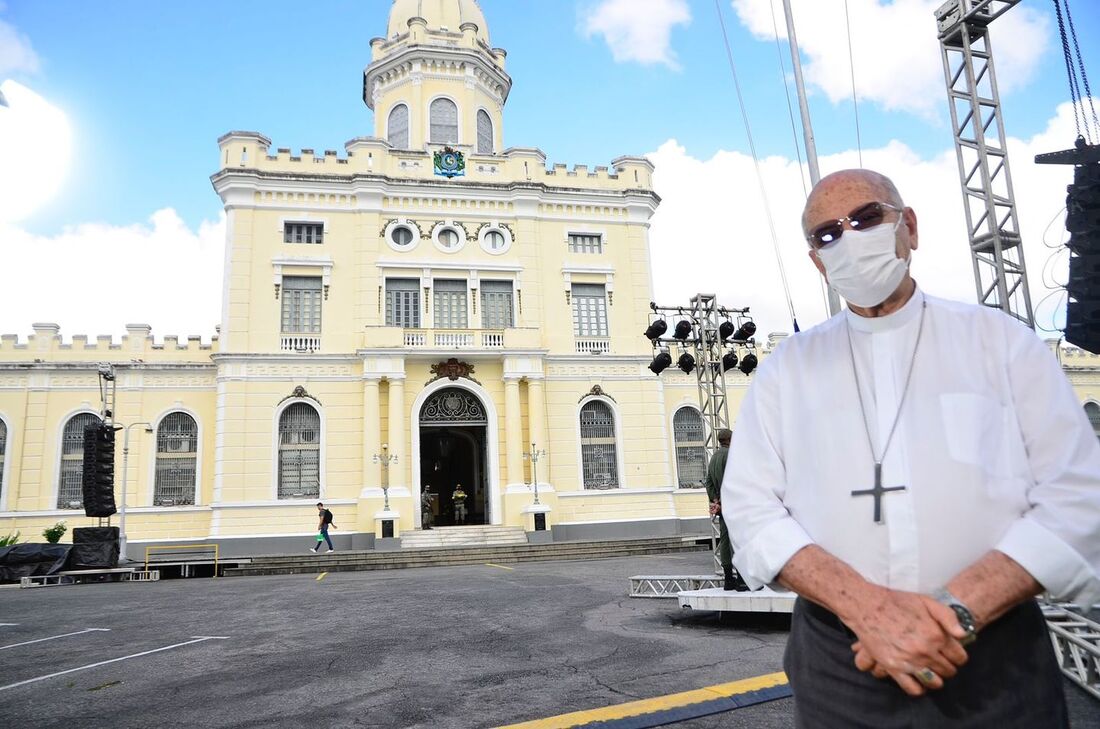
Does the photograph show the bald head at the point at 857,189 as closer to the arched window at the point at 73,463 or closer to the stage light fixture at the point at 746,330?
the stage light fixture at the point at 746,330

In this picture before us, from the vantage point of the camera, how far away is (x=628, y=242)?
79.5 ft

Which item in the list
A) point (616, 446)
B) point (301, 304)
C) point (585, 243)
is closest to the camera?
point (301, 304)

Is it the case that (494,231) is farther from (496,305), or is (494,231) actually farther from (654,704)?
(654,704)

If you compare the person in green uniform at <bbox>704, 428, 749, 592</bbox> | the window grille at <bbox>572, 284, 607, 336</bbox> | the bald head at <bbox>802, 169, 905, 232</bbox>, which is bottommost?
the person in green uniform at <bbox>704, 428, 749, 592</bbox>

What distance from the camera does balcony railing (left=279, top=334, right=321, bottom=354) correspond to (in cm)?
2114

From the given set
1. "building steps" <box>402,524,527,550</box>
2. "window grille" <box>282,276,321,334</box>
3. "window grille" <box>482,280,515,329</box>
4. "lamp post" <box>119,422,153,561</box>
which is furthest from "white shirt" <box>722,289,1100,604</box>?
"window grille" <box>282,276,321,334</box>

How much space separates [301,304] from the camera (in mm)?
21594

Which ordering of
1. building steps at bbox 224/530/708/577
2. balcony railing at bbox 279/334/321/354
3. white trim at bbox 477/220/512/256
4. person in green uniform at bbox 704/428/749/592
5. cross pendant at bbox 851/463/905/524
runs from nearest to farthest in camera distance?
cross pendant at bbox 851/463/905/524, person in green uniform at bbox 704/428/749/592, building steps at bbox 224/530/708/577, balcony railing at bbox 279/334/321/354, white trim at bbox 477/220/512/256

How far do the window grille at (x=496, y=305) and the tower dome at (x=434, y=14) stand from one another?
10.3 m

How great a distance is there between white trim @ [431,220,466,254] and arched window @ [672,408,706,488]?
359 inches

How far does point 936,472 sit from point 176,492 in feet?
74.4

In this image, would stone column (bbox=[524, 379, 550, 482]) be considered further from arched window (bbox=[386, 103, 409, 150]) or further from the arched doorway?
arched window (bbox=[386, 103, 409, 150])

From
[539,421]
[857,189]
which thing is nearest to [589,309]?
[539,421]

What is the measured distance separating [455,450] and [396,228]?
973cm
